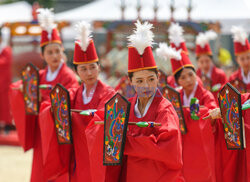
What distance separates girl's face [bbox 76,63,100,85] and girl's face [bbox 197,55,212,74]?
10.5ft

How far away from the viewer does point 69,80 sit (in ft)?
17.0

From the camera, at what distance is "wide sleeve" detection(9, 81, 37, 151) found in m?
5.30

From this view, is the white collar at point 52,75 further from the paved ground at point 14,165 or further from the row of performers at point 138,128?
the paved ground at point 14,165

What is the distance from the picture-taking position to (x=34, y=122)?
5410 mm

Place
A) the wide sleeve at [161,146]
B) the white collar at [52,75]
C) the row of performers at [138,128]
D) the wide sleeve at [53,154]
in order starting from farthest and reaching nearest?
the white collar at [52,75]
the wide sleeve at [53,154]
the row of performers at [138,128]
the wide sleeve at [161,146]

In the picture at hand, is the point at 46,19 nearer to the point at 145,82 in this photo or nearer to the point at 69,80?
the point at 69,80

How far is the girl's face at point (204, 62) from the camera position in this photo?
7.24 metres

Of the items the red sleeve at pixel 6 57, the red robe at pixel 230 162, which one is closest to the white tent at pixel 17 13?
the red sleeve at pixel 6 57

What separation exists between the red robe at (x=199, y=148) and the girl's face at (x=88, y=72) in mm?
1064

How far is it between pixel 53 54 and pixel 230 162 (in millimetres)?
2321

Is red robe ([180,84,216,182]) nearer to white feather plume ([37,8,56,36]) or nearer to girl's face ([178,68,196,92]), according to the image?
girl's face ([178,68,196,92])

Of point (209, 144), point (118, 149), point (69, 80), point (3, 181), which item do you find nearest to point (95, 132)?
point (118, 149)

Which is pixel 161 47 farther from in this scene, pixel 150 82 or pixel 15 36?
pixel 15 36

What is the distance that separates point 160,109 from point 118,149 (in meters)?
0.41
